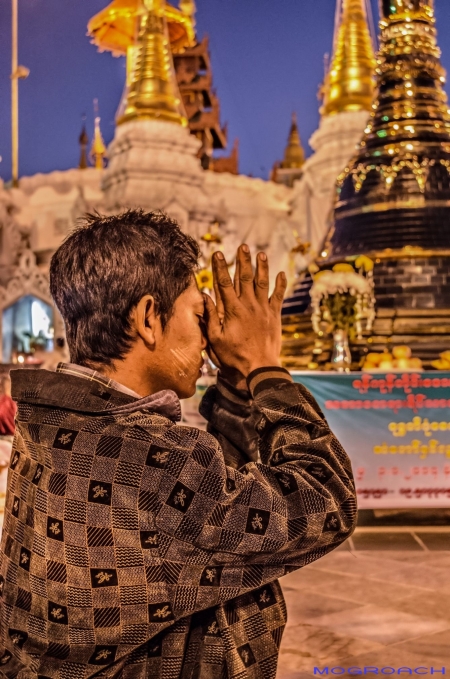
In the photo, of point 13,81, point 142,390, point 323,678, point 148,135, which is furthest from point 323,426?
point 13,81

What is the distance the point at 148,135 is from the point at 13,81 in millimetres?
8506

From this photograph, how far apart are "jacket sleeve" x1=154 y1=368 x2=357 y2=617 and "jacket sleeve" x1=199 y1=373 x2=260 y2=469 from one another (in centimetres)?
13

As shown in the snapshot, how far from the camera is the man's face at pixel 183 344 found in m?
1.35

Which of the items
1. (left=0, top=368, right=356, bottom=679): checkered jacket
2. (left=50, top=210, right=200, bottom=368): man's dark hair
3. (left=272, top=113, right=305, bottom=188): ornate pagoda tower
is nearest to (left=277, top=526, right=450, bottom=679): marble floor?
(left=0, top=368, right=356, bottom=679): checkered jacket

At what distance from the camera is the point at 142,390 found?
135 cm

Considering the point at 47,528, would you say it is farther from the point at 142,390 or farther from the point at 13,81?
the point at 13,81

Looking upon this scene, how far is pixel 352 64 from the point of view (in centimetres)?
2277

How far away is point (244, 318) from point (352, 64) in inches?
904

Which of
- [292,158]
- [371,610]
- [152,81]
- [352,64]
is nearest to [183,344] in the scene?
[371,610]

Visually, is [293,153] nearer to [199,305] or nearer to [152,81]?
[152,81]

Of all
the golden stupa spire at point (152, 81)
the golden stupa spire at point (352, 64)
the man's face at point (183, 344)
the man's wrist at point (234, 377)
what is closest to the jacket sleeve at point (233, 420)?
the man's wrist at point (234, 377)

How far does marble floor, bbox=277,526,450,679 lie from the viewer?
283cm

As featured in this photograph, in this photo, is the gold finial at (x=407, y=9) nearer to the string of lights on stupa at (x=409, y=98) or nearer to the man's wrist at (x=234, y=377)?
the string of lights on stupa at (x=409, y=98)

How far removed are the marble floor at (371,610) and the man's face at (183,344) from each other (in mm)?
1665
